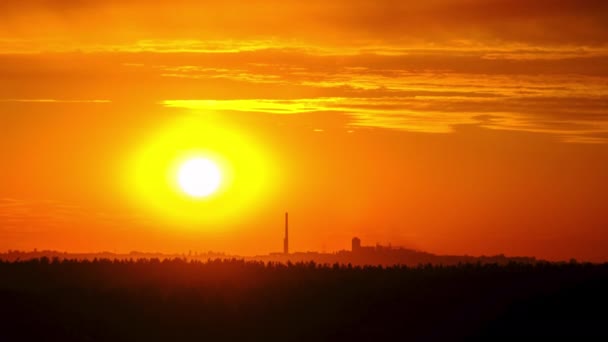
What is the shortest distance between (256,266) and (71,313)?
48.2 feet

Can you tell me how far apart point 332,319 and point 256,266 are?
11.8 m

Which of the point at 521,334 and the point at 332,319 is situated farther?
the point at 332,319

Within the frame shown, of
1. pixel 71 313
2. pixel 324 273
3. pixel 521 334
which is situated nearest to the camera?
pixel 521 334

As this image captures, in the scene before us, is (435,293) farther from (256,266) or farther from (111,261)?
(111,261)

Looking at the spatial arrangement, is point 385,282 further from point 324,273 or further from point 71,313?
point 71,313

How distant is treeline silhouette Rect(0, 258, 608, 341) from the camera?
61.5 metres

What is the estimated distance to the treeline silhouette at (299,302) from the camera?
61.5m

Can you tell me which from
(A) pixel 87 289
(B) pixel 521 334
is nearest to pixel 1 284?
(A) pixel 87 289

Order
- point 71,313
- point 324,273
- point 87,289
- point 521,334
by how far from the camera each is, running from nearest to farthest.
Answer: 1. point 521,334
2. point 71,313
3. point 87,289
4. point 324,273

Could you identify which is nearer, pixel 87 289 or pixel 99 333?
pixel 99 333

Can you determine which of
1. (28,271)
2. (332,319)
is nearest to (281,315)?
(332,319)

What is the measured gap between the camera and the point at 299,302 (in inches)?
2726

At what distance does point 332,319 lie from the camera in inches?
2606

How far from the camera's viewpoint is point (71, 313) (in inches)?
2534
